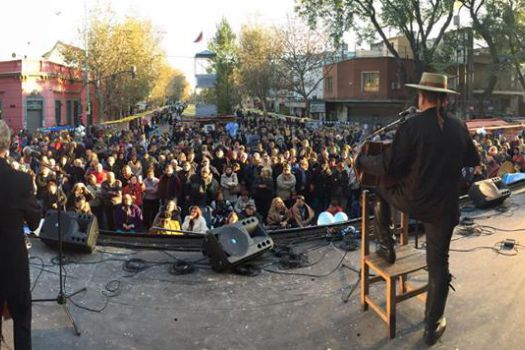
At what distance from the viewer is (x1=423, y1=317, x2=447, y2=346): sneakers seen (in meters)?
3.43

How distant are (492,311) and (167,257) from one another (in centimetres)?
317

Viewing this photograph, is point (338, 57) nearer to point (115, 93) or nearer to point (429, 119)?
point (115, 93)

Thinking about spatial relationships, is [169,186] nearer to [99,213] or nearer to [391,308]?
[99,213]

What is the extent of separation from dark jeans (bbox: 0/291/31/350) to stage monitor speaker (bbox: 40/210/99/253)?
222cm

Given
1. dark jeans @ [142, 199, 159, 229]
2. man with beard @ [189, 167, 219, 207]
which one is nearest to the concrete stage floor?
man with beard @ [189, 167, 219, 207]

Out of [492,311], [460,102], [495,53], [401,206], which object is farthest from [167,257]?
[460,102]

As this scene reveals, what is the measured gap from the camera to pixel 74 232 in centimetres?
539

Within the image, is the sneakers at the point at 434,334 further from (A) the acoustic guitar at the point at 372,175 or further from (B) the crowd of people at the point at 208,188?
(B) the crowd of people at the point at 208,188

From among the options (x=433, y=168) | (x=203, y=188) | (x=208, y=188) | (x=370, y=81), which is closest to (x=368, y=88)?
(x=370, y=81)

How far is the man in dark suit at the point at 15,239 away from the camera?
2977 mm

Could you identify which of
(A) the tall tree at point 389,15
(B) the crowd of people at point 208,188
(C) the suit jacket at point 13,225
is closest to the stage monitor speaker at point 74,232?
(B) the crowd of people at point 208,188

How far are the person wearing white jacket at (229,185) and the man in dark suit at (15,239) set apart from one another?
7.12 metres

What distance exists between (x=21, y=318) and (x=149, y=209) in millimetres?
6732

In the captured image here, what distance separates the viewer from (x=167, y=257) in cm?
542
